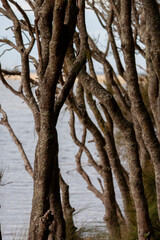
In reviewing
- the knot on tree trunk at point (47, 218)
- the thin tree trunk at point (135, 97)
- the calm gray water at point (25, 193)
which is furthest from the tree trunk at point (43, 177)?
the thin tree trunk at point (135, 97)

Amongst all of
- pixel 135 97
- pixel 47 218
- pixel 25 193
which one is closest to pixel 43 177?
pixel 47 218

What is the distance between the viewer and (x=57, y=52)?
193cm

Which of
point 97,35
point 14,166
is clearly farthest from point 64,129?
point 97,35

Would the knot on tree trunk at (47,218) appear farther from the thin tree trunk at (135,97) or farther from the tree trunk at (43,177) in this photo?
the thin tree trunk at (135,97)

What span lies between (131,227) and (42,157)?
218 cm

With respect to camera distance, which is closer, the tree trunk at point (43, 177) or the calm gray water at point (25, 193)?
the tree trunk at point (43, 177)

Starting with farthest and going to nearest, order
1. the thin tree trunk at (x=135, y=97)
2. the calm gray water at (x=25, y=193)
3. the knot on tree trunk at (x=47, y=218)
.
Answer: the calm gray water at (x=25, y=193) → the thin tree trunk at (x=135, y=97) → the knot on tree trunk at (x=47, y=218)

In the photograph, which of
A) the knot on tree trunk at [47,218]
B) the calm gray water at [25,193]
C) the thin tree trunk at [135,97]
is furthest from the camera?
the calm gray water at [25,193]

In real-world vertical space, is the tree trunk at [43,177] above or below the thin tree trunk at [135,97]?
below

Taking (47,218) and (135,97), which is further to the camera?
(135,97)

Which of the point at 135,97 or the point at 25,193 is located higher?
the point at 135,97

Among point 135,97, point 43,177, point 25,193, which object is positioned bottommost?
point 25,193

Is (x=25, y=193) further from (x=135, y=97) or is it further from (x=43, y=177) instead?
(x=43, y=177)

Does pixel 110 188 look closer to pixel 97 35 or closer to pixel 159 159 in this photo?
pixel 159 159
